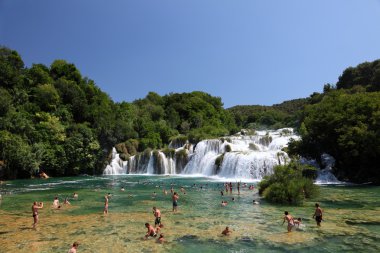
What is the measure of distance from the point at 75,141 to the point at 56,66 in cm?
2687

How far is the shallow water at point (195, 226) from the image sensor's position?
44.7ft

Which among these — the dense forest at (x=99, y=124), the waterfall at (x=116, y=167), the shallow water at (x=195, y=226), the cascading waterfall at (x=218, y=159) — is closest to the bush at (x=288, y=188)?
the shallow water at (x=195, y=226)

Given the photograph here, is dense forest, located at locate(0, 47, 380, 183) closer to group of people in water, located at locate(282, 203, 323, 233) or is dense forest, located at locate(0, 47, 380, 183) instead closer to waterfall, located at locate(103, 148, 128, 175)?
waterfall, located at locate(103, 148, 128, 175)

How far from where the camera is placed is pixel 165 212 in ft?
70.5

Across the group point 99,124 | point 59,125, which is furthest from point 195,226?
point 99,124

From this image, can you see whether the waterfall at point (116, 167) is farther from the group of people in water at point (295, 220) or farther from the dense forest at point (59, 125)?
the group of people in water at point (295, 220)

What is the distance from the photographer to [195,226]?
17.2m

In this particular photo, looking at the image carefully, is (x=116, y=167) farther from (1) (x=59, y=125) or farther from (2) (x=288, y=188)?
(2) (x=288, y=188)

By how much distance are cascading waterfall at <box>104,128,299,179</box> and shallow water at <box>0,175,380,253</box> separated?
15220 millimetres

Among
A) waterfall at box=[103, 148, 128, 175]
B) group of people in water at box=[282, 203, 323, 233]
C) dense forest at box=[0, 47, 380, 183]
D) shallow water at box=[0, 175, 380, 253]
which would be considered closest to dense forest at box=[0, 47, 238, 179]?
dense forest at box=[0, 47, 380, 183]

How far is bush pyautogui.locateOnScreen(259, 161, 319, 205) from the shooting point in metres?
23.6

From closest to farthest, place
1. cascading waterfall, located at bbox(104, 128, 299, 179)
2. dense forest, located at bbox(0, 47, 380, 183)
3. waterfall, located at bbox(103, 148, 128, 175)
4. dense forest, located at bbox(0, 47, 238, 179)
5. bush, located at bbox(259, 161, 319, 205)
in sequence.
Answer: bush, located at bbox(259, 161, 319, 205) < dense forest, located at bbox(0, 47, 380, 183) < cascading waterfall, located at bbox(104, 128, 299, 179) < dense forest, located at bbox(0, 47, 238, 179) < waterfall, located at bbox(103, 148, 128, 175)

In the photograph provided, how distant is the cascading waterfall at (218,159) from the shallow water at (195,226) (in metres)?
15.2

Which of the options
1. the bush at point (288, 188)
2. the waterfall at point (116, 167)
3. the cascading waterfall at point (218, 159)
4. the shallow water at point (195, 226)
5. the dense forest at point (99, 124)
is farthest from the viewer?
the waterfall at point (116, 167)
